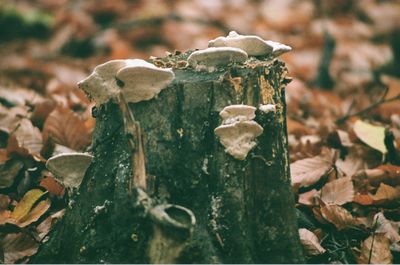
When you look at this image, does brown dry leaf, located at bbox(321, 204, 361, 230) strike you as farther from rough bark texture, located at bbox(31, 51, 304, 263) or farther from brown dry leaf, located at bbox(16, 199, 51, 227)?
brown dry leaf, located at bbox(16, 199, 51, 227)

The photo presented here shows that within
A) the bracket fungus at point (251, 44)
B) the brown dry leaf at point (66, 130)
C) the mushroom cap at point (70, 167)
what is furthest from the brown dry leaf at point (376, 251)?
the brown dry leaf at point (66, 130)

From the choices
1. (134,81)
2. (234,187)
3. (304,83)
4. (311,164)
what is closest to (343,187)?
(311,164)

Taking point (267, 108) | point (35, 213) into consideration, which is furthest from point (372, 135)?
point (35, 213)

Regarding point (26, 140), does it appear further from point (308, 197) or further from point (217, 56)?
point (308, 197)

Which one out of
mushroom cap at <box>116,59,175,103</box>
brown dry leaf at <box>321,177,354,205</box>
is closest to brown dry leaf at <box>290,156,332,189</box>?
brown dry leaf at <box>321,177,354,205</box>

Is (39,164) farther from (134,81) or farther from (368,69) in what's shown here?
(368,69)

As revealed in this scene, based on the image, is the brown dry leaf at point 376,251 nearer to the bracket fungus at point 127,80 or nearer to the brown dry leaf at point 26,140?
the bracket fungus at point 127,80
